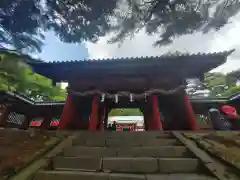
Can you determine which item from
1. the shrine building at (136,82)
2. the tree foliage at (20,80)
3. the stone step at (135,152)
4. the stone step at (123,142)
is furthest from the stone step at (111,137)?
the tree foliage at (20,80)

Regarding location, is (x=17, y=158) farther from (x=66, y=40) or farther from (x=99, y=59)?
(x=99, y=59)

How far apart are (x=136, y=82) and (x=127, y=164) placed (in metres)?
5.04

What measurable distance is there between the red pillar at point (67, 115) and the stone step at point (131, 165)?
12.5 ft

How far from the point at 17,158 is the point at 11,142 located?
3.22ft

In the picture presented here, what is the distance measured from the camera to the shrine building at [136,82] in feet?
23.2

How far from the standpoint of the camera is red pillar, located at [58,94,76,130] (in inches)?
276

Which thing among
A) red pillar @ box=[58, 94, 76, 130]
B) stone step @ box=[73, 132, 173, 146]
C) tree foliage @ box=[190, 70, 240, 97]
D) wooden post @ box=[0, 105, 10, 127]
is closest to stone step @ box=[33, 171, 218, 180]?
stone step @ box=[73, 132, 173, 146]

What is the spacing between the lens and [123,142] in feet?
14.5

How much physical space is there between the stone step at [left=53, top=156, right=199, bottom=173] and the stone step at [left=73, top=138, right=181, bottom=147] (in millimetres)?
1006

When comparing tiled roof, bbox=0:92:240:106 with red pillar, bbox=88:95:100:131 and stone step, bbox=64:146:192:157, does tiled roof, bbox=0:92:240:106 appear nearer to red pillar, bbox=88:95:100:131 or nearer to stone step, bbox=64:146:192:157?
red pillar, bbox=88:95:100:131

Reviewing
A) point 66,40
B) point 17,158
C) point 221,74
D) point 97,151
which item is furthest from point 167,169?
point 221,74

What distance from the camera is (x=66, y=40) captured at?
541cm

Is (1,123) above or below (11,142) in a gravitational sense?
above

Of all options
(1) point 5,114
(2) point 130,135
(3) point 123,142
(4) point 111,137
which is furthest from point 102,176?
(1) point 5,114
